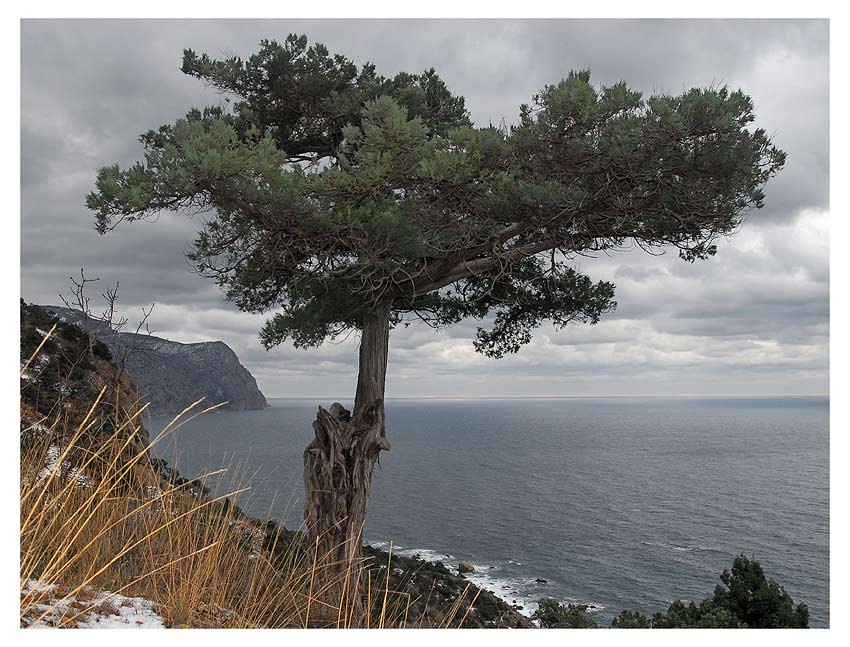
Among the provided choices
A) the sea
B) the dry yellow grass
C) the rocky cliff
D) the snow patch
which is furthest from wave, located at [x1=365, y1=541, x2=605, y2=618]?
the snow patch

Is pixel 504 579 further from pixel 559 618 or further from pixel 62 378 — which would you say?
pixel 62 378

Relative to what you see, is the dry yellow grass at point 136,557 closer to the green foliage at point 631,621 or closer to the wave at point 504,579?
the green foliage at point 631,621

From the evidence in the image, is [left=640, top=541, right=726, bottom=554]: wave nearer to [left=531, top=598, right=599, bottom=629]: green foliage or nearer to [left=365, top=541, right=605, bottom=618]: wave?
[left=365, top=541, right=605, bottom=618]: wave

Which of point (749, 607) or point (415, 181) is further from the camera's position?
point (749, 607)

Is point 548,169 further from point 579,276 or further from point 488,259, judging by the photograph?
point 579,276

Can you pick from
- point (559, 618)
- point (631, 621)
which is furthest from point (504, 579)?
point (631, 621)
